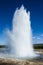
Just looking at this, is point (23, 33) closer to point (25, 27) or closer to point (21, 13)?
point (25, 27)

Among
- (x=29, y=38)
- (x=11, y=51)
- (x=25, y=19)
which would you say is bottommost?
(x=11, y=51)

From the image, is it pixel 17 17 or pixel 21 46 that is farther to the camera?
pixel 17 17

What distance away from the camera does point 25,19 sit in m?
34.4

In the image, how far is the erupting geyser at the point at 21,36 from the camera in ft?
105

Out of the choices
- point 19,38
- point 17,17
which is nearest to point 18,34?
point 19,38

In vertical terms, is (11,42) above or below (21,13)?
below

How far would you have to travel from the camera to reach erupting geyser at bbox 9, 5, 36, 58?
31938mm

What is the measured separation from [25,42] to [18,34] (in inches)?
82.5

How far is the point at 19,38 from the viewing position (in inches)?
1272

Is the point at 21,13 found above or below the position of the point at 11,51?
above

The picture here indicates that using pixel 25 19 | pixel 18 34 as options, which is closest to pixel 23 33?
pixel 18 34

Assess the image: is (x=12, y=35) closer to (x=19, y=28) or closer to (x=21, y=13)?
(x=19, y=28)

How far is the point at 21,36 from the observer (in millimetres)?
32625

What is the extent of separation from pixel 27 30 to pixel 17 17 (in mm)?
3354
